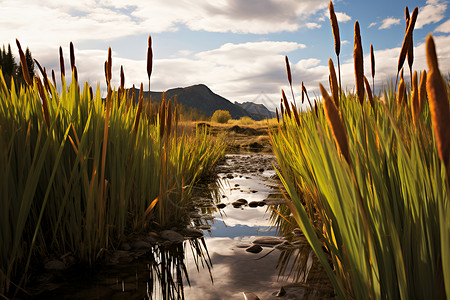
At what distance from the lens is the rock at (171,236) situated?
202 cm

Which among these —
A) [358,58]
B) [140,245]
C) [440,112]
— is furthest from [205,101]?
[440,112]

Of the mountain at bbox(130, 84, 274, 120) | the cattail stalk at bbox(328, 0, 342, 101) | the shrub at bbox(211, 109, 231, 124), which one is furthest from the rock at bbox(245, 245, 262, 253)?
the mountain at bbox(130, 84, 274, 120)

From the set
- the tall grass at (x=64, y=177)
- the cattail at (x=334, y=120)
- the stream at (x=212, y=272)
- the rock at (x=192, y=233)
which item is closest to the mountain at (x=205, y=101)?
the rock at (x=192, y=233)

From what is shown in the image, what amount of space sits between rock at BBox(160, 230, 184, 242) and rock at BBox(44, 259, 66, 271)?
0.64 m

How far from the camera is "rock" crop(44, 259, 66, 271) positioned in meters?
1.51

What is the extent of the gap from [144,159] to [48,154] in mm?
600

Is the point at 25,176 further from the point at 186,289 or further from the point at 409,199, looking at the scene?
the point at 409,199

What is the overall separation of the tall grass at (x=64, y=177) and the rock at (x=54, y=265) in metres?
0.06

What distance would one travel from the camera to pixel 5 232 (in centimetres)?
128

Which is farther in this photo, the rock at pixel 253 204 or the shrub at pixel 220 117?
the shrub at pixel 220 117

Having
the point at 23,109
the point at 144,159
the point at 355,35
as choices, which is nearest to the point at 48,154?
the point at 23,109

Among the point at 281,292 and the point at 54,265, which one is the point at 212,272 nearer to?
the point at 281,292

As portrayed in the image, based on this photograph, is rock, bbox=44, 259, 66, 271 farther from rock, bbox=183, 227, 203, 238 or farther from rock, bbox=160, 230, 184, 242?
rock, bbox=183, 227, 203, 238

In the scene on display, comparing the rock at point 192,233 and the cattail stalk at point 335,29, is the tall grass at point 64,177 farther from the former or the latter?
the cattail stalk at point 335,29
